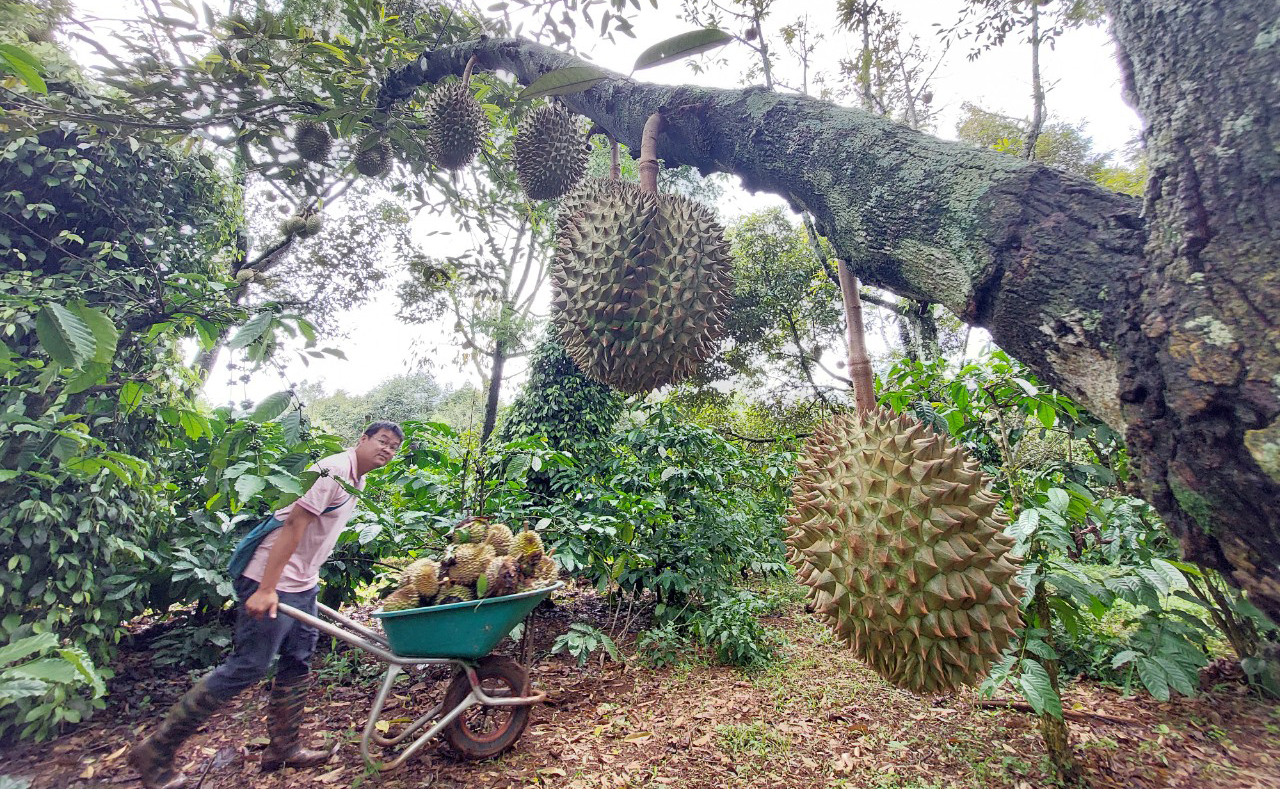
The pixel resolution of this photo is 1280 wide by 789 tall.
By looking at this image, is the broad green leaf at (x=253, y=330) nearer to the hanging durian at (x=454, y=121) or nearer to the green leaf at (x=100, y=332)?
the green leaf at (x=100, y=332)

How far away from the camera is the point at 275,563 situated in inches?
90.5

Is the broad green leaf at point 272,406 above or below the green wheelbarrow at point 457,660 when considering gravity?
above

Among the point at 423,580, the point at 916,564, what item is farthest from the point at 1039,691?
the point at 423,580

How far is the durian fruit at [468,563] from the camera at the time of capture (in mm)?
2445

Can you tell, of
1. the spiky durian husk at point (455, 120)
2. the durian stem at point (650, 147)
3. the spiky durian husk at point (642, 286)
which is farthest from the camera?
the spiky durian husk at point (455, 120)

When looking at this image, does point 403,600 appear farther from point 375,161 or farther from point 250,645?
point 375,161

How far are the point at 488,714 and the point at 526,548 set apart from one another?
1037 millimetres

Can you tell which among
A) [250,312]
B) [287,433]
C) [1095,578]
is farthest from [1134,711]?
[250,312]

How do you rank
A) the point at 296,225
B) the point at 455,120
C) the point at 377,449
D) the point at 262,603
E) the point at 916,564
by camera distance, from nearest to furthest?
the point at 916,564, the point at 455,120, the point at 262,603, the point at 377,449, the point at 296,225

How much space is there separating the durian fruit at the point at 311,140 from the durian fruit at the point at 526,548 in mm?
2264

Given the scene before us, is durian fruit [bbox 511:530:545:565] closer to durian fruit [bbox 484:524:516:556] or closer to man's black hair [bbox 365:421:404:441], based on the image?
durian fruit [bbox 484:524:516:556]

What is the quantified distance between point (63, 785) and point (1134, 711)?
508 centimetres

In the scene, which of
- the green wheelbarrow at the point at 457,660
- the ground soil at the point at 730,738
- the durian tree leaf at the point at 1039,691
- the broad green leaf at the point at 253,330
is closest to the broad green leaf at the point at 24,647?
the broad green leaf at the point at 253,330

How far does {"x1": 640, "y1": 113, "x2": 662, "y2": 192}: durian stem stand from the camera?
4.25ft
